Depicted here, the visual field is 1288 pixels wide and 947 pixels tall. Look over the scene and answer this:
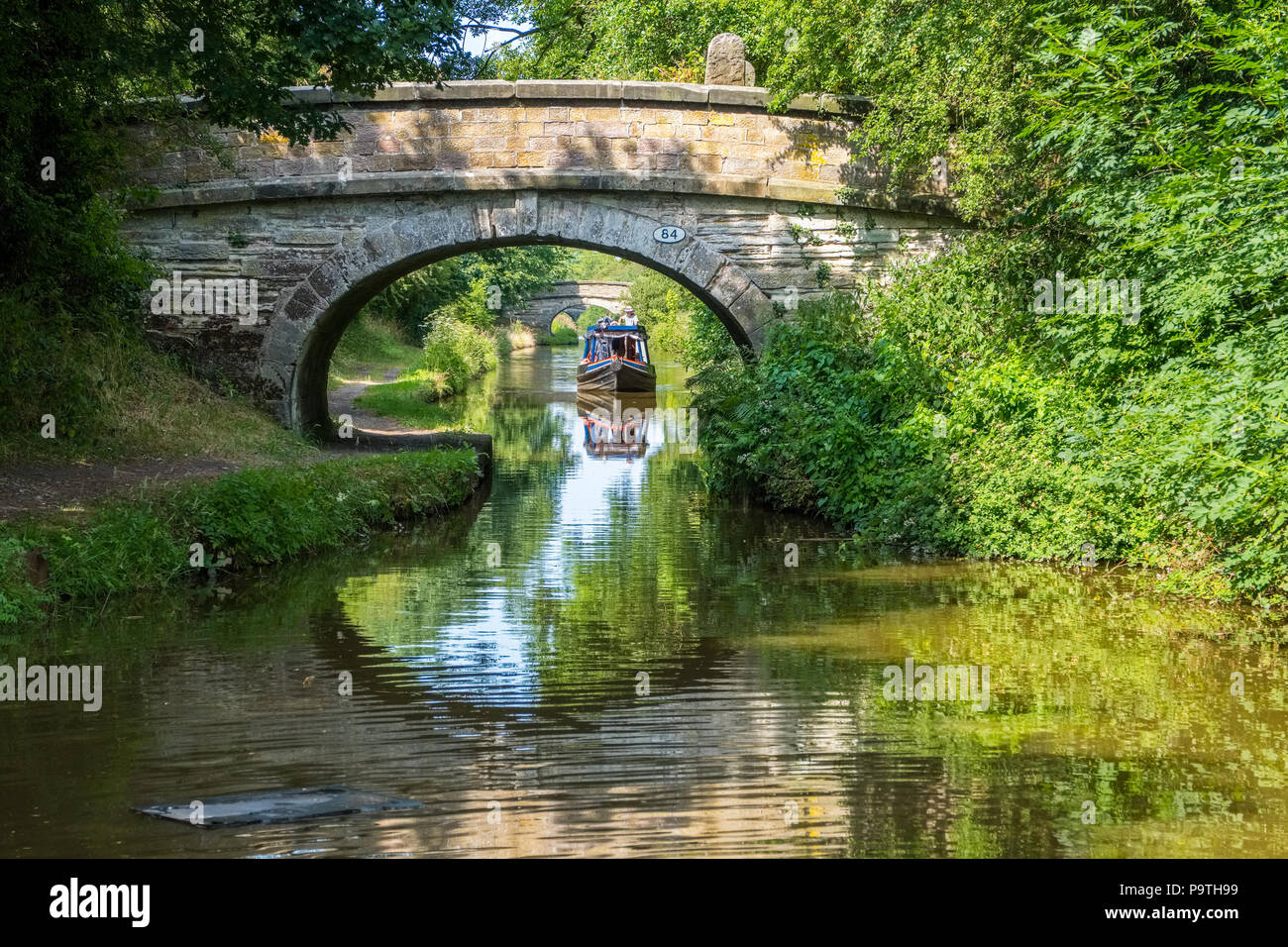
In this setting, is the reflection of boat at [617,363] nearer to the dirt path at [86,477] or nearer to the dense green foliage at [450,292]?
the dense green foliage at [450,292]

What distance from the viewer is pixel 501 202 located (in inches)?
488

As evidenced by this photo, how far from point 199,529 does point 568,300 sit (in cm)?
4085

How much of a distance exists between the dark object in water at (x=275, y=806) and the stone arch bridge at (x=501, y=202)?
852 cm

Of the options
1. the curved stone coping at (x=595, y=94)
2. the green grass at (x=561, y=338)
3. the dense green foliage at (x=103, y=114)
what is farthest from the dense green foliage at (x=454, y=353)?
the green grass at (x=561, y=338)

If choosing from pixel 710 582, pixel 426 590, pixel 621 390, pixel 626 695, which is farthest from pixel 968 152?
pixel 621 390

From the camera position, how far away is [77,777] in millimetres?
4719

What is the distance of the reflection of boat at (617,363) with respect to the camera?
25641 mm

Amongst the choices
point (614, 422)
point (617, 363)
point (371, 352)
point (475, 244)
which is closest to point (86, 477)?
point (475, 244)

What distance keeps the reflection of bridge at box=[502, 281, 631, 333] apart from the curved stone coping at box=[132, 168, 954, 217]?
33.3 meters

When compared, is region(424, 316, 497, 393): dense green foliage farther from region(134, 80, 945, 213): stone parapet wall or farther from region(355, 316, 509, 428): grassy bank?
region(134, 80, 945, 213): stone parapet wall

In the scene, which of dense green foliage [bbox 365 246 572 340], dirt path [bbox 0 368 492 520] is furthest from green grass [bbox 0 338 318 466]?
dense green foliage [bbox 365 246 572 340]

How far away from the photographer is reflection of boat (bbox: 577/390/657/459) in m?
17.3

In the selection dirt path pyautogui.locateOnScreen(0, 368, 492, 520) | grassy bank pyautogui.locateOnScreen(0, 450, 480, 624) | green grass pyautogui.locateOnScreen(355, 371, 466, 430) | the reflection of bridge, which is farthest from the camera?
the reflection of bridge
